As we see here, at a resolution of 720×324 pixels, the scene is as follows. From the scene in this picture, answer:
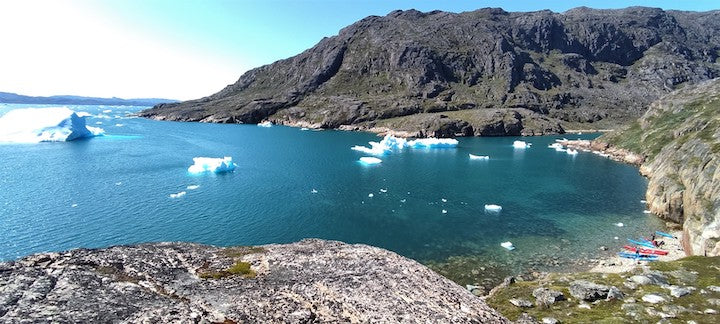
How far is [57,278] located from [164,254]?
5094mm

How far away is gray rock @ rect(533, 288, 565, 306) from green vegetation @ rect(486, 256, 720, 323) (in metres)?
0.36

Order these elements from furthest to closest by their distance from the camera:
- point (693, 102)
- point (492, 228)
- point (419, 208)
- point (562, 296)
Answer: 1. point (693, 102)
2. point (419, 208)
3. point (492, 228)
4. point (562, 296)

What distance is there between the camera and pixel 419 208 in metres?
68.9

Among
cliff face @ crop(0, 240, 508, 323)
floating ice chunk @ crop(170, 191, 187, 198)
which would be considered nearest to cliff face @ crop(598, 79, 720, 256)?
cliff face @ crop(0, 240, 508, 323)

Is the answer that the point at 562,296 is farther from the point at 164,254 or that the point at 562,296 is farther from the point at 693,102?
the point at 693,102

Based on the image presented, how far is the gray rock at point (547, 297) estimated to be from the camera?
28.8 m

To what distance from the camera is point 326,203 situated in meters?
70.6

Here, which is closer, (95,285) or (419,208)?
(95,285)

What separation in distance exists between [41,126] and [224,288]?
6292 inches

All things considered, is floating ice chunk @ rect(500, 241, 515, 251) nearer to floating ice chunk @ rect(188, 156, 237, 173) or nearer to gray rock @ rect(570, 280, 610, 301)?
gray rock @ rect(570, 280, 610, 301)

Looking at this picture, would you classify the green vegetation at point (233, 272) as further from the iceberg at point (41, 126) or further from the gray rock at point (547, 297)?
the iceberg at point (41, 126)

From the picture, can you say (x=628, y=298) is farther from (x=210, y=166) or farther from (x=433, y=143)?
(x=433, y=143)

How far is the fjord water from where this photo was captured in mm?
51531

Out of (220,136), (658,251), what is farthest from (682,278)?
(220,136)
